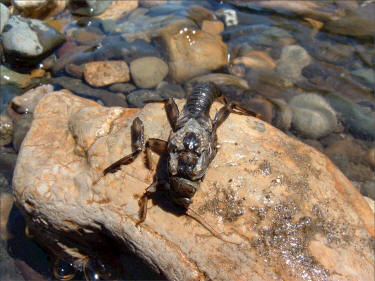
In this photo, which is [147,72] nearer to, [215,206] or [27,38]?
[27,38]

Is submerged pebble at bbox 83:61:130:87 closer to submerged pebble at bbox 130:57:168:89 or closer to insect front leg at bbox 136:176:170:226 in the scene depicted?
submerged pebble at bbox 130:57:168:89

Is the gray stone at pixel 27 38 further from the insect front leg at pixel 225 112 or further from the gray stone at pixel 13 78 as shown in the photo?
the insect front leg at pixel 225 112

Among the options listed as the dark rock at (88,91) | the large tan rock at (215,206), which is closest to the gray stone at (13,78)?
the dark rock at (88,91)

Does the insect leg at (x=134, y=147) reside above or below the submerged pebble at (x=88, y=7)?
below

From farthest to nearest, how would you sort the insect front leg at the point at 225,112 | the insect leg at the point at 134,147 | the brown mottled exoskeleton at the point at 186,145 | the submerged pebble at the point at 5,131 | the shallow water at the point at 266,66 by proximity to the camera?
the submerged pebble at the point at 5,131 < the shallow water at the point at 266,66 < the insect front leg at the point at 225,112 < the insect leg at the point at 134,147 < the brown mottled exoskeleton at the point at 186,145

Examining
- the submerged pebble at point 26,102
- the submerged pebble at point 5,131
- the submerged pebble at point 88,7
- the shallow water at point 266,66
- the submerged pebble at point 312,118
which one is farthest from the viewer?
the submerged pebble at point 88,7

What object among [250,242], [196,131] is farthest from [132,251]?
[196,131]

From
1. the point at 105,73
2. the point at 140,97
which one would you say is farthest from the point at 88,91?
the point at 140,97

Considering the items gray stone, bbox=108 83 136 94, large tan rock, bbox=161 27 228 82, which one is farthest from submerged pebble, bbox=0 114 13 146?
large tan rock, bbox=161 27 228 82
